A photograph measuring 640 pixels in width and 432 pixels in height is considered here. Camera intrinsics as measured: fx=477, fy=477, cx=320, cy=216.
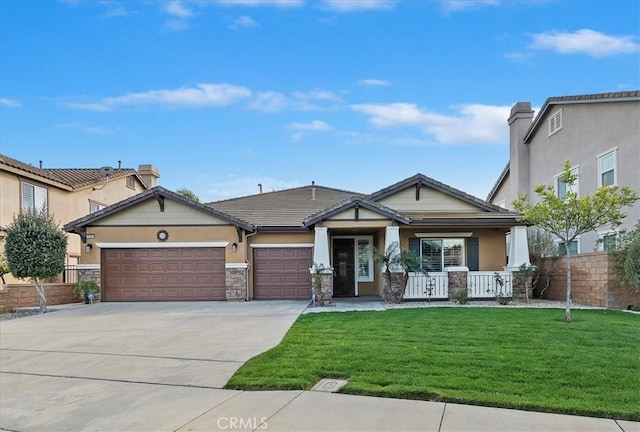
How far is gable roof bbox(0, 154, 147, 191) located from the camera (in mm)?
19844

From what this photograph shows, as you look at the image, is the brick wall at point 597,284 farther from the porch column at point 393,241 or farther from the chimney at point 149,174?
the chimney at point 149,174

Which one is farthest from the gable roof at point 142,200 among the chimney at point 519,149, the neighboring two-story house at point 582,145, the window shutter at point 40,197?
the chimney at point 519,149

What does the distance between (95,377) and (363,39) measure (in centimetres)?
1244

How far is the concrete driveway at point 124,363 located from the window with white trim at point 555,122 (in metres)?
14.4

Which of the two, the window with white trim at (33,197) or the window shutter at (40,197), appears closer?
the window with white trim at (33,197)

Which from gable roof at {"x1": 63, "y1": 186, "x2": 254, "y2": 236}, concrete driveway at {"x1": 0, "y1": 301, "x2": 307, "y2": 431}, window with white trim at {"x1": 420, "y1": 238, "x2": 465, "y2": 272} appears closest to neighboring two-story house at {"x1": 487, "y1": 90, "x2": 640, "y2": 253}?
window with white trim at {"x1": 420, "y1": 238, "x2": 465, "y2": 272}

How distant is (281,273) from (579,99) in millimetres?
13595

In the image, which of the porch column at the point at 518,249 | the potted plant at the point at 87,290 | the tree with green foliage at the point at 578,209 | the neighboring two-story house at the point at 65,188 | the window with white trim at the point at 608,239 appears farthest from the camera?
the neighboring two-story house at the point at 65,188

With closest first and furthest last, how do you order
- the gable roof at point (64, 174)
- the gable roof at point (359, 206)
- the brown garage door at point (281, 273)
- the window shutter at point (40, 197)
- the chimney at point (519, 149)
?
the gable roof at point (359, 206) < the brown garage door at point (281, 273) < the gable roof at point (64, 174) < the window shutter at point (40, 197) < the chimney at point (519, 149)

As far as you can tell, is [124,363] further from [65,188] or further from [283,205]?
[65,188]

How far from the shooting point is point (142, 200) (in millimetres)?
18562

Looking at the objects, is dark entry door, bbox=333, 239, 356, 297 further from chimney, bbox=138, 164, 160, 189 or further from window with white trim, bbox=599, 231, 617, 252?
chimney, bbox=138, 164, 160, 189

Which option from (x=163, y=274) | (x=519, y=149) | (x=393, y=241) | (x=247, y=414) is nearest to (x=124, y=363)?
(x=247, y=414)

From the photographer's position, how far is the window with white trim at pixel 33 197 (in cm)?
2051
